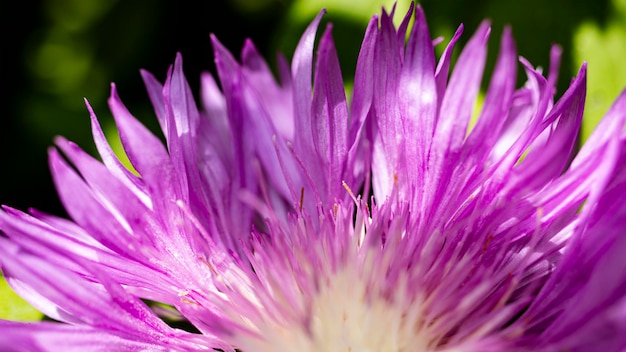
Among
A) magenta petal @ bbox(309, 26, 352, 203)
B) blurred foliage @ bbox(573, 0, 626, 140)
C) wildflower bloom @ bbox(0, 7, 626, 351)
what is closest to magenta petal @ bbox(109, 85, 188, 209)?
wildflower bloom @ bbox(0, 7, 626, 351)

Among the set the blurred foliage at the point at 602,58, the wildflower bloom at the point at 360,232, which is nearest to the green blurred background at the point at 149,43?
the blurred foliage at the point at 602,58

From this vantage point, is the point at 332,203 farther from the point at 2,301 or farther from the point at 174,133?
the point at 2,301

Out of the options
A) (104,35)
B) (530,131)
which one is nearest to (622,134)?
(530,131)

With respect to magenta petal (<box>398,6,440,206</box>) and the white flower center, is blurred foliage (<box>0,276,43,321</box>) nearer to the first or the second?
the white flower center

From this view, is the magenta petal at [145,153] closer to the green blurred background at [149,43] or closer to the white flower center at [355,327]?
the white flower center at [355,327]

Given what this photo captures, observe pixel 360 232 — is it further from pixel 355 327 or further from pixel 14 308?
pixel 14 308

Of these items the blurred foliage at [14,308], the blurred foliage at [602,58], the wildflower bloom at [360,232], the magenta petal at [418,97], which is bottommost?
the blurred foliage at [14,308]
